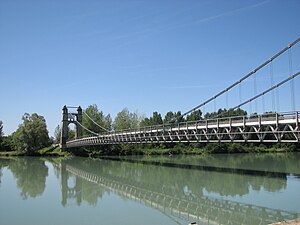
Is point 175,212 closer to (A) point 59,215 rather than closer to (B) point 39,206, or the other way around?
(A) point 59,215

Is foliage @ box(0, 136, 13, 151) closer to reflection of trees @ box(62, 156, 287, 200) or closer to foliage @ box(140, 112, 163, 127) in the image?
foliage @ box(140, 112, 163, 127)

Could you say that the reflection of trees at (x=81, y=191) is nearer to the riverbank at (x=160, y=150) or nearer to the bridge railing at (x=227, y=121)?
the bridge railing at (x=227, y=121)

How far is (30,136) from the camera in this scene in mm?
56750

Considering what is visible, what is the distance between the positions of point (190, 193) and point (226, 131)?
710 cm

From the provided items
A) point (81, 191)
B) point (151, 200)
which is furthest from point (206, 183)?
point (81, 191)

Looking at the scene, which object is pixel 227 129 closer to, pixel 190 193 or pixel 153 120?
pixel 190 193

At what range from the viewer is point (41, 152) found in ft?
196

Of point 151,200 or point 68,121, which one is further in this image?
point 68,121

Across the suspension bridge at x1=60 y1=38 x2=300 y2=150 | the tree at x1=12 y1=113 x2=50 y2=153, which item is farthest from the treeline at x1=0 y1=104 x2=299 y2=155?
the suspension bridge at x1=60 y1=38 x2=300 y2=150

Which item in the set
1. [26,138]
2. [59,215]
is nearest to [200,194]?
[59,215]

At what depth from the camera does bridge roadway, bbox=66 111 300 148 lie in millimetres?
18984

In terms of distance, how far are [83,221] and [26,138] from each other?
4730cm

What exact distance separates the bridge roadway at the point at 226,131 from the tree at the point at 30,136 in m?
21.2

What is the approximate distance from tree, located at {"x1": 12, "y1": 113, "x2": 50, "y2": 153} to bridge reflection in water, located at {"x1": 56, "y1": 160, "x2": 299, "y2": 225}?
29842mm
